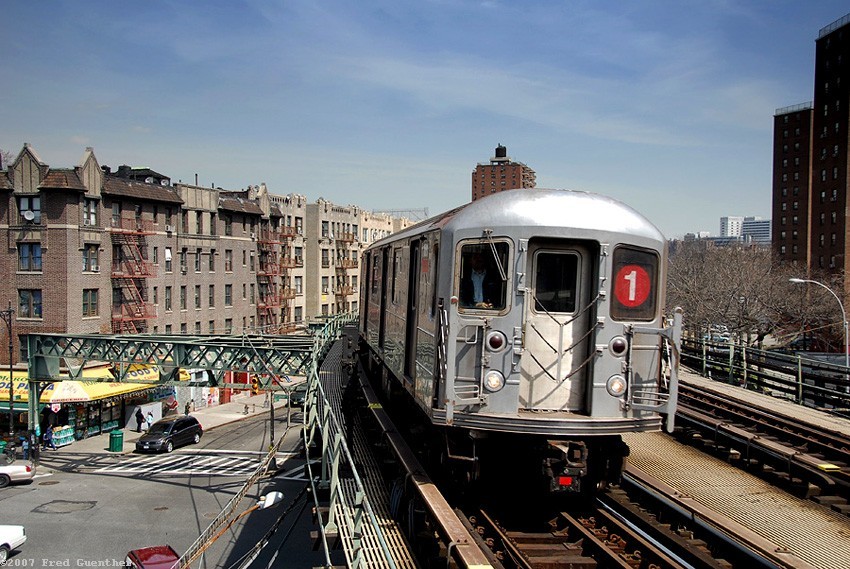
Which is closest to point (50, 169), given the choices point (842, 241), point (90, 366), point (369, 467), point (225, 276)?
point (90, 366)

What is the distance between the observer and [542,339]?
28.1 feet

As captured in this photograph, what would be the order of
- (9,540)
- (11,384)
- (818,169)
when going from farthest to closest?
(818,169), (11,384), (9,540)

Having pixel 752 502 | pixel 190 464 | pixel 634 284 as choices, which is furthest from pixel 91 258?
pixel 752 502

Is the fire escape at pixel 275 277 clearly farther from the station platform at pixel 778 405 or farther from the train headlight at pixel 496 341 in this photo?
the train headlight at pixel 496 341

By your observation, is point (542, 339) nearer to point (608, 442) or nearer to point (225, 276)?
point (608, 442)

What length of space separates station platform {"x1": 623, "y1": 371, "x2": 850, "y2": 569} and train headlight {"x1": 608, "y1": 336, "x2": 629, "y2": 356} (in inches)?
97.2

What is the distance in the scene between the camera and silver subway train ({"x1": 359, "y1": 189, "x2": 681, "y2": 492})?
8.26m

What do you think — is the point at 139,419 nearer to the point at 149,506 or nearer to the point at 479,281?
the point at 149,506

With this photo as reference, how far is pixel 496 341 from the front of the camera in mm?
8289

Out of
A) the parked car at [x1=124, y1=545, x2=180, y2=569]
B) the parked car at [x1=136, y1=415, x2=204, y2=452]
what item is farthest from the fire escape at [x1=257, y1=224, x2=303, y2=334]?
the parked car at [x1=124, y1=545, x2=180, y2=569]

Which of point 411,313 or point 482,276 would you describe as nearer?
point 482,276

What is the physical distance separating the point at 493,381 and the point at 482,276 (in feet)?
4.02

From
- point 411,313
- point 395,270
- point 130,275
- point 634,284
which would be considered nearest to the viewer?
point 634,284

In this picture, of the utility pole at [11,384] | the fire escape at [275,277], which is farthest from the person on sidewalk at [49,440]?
the fire escape at [275,277]
